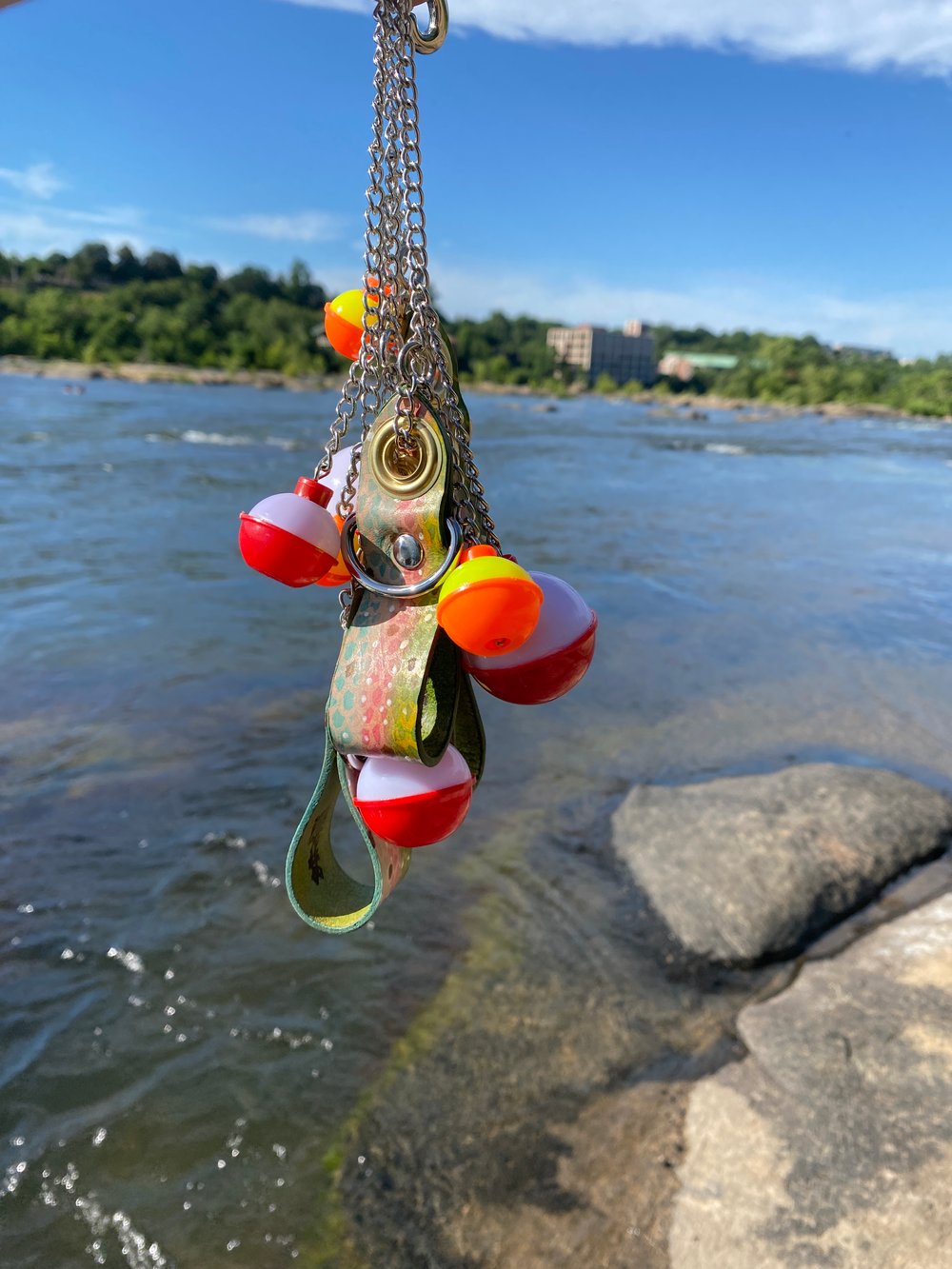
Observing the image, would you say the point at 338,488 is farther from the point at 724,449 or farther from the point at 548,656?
the point at 724,449

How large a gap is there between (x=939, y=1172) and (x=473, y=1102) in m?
1.84

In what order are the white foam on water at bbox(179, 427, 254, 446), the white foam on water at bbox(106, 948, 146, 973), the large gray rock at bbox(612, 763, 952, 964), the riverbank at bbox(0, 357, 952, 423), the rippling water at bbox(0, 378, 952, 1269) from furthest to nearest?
the riverbank at bbox(0, 357, 952, 423), the white foam on water at bbox(179, 427, 254, 446), the large gray rock at bbox(612, 763, 952, 964), the white foam on water at bbox(106, 948, 146, 973), the rippling water at bbox(0, 378, 952, 1269)

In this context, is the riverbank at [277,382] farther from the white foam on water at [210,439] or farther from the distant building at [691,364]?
the white foam on water at [210,439]

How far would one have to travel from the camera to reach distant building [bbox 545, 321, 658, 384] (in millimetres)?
162375

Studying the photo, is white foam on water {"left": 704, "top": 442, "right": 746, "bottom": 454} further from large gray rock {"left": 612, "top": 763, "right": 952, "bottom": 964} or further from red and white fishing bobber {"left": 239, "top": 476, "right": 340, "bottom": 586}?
red and white fishing bobber {"left": 239, "top": 476, "right": 340, "bottom": 586}

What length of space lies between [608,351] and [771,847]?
559 ft

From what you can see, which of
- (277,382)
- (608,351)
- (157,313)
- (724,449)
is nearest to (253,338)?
(157,313)

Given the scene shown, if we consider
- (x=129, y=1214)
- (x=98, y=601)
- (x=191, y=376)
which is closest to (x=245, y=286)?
(x=191, y=376)

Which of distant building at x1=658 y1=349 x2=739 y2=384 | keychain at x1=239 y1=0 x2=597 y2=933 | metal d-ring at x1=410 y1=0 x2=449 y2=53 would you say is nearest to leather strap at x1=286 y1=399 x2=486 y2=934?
keychain at x1=239 y1=0 x2=597 y2=933

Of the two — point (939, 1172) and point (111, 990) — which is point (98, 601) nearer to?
point (111, 990)

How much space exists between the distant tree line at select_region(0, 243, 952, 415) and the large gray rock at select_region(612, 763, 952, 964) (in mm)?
65540

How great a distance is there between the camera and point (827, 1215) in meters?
3.14

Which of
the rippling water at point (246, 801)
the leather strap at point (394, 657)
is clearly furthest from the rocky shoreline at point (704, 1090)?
the leather strap at point (394, 657)

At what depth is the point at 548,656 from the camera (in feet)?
5.64
